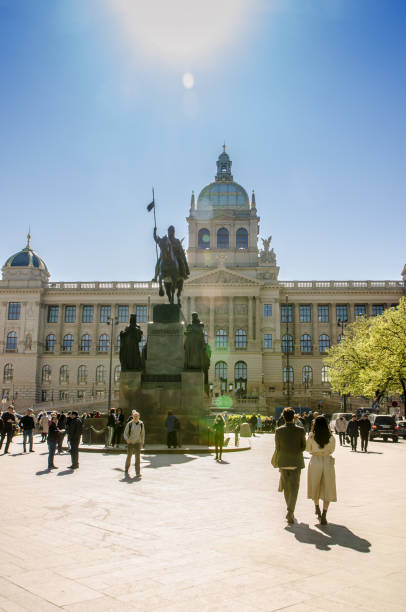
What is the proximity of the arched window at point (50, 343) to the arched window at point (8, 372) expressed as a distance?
5780 millimetres

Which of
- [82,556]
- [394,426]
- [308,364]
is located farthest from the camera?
[308,364]

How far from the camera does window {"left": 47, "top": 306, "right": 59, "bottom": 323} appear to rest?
8631 cm

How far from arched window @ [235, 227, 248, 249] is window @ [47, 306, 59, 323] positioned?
29.2 metres

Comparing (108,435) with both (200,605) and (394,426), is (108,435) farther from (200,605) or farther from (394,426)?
(394,426)

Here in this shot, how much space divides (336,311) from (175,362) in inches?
2502

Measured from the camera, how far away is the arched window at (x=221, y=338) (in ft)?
262

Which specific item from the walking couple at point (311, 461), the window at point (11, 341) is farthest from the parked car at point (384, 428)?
the window at point (11, 341)

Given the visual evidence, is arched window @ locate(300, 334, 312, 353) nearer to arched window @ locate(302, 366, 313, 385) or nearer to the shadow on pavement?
arched window @ locate(302, 366, 313, 385)

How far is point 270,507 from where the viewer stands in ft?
34.6

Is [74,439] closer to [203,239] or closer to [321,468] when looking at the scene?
[321,468]

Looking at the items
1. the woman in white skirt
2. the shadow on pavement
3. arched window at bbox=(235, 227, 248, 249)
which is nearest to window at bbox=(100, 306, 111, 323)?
arched window at bbox=(235, 227, 248, 249)

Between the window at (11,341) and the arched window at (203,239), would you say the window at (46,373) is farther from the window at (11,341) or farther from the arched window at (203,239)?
the arched window at (203,239)

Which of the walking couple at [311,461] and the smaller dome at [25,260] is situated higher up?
the smaller dome at [25,260]

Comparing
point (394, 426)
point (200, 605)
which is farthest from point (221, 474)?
point (394, 426)
